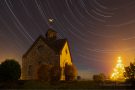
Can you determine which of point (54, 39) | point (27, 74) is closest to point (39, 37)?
point (54, 39)

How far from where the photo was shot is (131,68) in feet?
165

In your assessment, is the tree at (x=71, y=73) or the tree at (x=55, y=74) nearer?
the tree at (x=55, y=74)

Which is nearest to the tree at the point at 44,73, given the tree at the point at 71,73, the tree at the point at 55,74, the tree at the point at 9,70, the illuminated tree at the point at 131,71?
the tree at the point at 55,74

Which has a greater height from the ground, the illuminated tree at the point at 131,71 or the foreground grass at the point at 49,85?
the illuminated tree at the point at 131,71

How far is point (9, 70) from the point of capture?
64.4 meters

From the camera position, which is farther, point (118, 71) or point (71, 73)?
point (118, 71)

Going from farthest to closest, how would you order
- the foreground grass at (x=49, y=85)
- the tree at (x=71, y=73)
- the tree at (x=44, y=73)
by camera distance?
the tree at (x=71, y=73)
the tree at (x=44, y=73)
the foreground grass at (x=49, y=85)

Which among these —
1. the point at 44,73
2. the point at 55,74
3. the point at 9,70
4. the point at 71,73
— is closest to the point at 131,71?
the point at 55,74

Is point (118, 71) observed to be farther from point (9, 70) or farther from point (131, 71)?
point (9, 70)

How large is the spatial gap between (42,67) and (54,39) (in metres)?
14.1

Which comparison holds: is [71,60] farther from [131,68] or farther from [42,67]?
[131,68]

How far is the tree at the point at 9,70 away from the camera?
64.4 metres

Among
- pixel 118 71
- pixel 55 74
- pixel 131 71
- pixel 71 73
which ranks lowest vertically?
pixel 131 71

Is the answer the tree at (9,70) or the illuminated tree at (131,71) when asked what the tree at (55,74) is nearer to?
the tree at (9,70)
